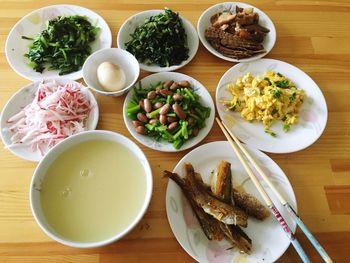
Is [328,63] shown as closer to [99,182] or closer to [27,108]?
[99,182]

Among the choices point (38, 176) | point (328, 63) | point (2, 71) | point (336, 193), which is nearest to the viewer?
point (38, 176)

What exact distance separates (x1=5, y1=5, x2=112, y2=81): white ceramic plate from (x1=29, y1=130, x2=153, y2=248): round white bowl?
440mm

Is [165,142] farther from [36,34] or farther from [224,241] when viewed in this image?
[36,34]

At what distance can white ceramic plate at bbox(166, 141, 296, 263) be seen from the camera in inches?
43.1

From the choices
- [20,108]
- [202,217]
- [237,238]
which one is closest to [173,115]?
[202,217]

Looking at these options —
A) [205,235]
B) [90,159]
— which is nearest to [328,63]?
[205,235]

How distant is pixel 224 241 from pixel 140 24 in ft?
3.58

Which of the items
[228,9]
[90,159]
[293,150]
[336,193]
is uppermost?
[228,9]

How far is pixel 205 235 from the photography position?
113cm

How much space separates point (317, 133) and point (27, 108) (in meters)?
1.20

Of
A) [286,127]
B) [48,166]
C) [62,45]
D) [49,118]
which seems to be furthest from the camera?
[62,45]

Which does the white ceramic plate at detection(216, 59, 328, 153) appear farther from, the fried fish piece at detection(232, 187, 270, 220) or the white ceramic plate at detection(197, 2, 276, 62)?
the fried fish piece at detection(232, 187, 270, 220)

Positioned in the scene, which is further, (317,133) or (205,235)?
(317,133)

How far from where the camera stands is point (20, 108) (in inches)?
52.8
